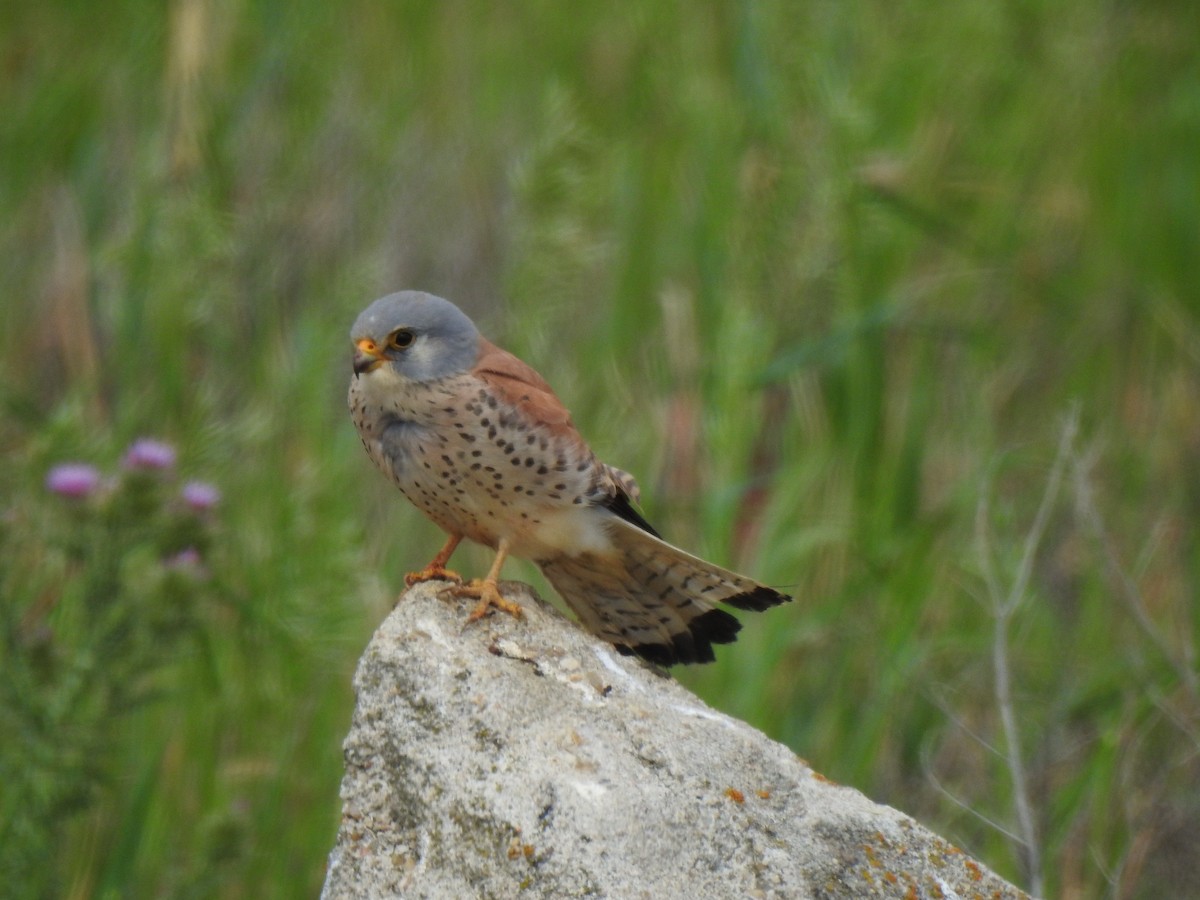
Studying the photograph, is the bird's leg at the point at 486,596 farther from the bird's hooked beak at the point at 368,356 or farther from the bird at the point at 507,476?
the bird's hooked beak at the point at 368,356

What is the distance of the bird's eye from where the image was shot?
10.3ft

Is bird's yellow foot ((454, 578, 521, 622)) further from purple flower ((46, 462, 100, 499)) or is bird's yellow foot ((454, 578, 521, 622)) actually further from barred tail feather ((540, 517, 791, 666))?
purple flower ((46, 462, 100, 499))

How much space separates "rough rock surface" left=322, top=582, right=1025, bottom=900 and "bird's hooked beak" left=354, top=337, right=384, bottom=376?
2.17 feet

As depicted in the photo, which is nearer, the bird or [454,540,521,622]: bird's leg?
[454,540,521,622]: bird's leg

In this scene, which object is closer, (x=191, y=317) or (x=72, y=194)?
(x=191, y=317)

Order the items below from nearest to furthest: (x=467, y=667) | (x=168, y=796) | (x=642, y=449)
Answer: (x=467, y=667) < (x=168, y=796) < (x=642, y=449)

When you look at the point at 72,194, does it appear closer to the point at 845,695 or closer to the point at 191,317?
the point at 191,317

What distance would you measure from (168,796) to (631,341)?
7.70ft

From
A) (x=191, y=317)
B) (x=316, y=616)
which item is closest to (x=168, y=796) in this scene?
(x=316, y=616)

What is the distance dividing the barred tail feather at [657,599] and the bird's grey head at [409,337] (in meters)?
0.47

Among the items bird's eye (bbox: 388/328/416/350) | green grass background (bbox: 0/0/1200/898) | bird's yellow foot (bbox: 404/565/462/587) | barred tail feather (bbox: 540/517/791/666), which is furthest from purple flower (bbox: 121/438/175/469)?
barred tail feather (bbox: 540/517/791/666)

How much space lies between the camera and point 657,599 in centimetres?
316

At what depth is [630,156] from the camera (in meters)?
6.36

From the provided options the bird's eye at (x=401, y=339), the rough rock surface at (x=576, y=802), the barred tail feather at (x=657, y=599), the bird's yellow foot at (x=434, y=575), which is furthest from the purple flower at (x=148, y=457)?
the rough rock surface at (x=576, y=802)
